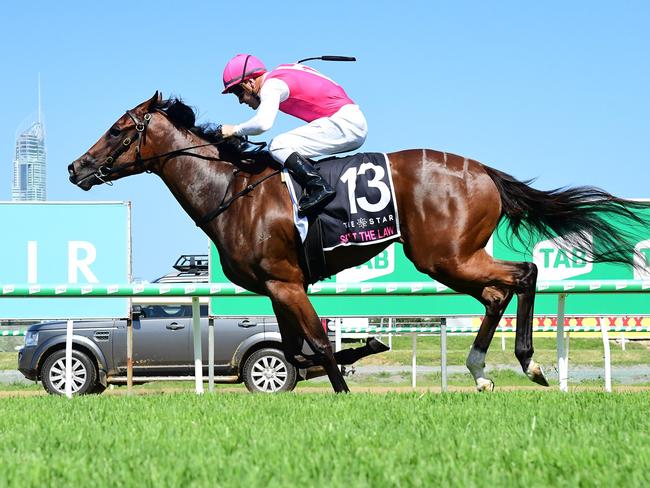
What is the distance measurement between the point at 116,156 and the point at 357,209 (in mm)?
2231

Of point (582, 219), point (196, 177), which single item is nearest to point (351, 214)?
point (196, 177)

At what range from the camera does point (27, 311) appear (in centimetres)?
1116

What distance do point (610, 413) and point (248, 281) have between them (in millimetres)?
2941

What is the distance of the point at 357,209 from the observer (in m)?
6.80

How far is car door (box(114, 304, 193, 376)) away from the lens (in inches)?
524

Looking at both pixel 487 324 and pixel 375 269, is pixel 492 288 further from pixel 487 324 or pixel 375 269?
pixel 375 269

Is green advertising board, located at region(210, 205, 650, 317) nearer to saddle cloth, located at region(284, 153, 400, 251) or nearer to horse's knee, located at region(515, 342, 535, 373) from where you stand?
horse's knee, located at region(515, 342, 535, 373)

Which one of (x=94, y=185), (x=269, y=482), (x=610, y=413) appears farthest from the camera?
(x=94, y=185)

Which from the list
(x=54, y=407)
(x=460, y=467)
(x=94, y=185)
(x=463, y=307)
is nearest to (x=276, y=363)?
(x=463, y=307)

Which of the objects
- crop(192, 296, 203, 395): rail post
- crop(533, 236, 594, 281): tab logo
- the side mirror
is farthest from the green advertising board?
crop(192, 296, 203, 395): rail post

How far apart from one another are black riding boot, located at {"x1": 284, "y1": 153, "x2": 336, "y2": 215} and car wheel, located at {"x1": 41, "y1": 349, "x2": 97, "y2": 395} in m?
7.42

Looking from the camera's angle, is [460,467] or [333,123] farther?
[333,123]

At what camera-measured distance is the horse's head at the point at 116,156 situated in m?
7.62

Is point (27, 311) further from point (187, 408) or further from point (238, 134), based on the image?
point (187, 408)
